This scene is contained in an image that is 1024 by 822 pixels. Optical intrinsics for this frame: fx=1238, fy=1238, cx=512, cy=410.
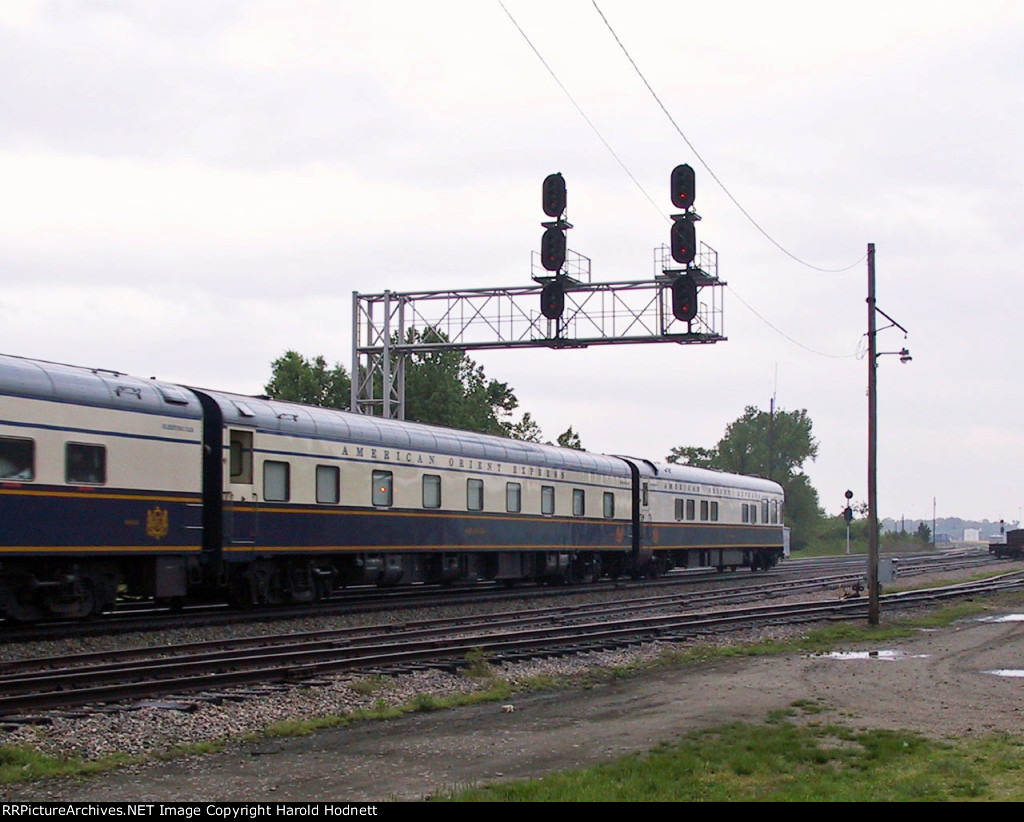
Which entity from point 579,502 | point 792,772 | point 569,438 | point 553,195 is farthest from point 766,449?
point 792,772

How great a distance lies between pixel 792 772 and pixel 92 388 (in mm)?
13323

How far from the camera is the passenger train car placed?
18.3 m

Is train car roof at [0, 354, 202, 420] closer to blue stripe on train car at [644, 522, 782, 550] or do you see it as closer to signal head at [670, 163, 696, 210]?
signal head at [670, 163, 696, 210]

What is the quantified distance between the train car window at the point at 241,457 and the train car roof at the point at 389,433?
235 millimetres

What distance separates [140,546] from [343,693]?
7286 millimetres

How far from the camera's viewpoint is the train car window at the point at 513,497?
31141mm

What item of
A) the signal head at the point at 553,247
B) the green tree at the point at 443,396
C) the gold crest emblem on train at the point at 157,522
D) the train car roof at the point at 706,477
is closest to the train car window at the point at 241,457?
the gold crest emblem on train at the point at 157,522

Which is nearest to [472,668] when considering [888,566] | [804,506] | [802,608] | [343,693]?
[343,693]

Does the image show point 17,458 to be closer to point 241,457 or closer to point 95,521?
point 95,521

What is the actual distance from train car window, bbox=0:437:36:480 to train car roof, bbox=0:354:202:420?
2.24 feet

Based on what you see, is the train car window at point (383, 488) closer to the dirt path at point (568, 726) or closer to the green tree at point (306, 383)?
the dirt path at point (568, 726)

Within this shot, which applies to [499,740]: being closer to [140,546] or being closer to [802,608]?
[140,546]

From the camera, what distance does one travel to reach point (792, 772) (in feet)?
31.4
